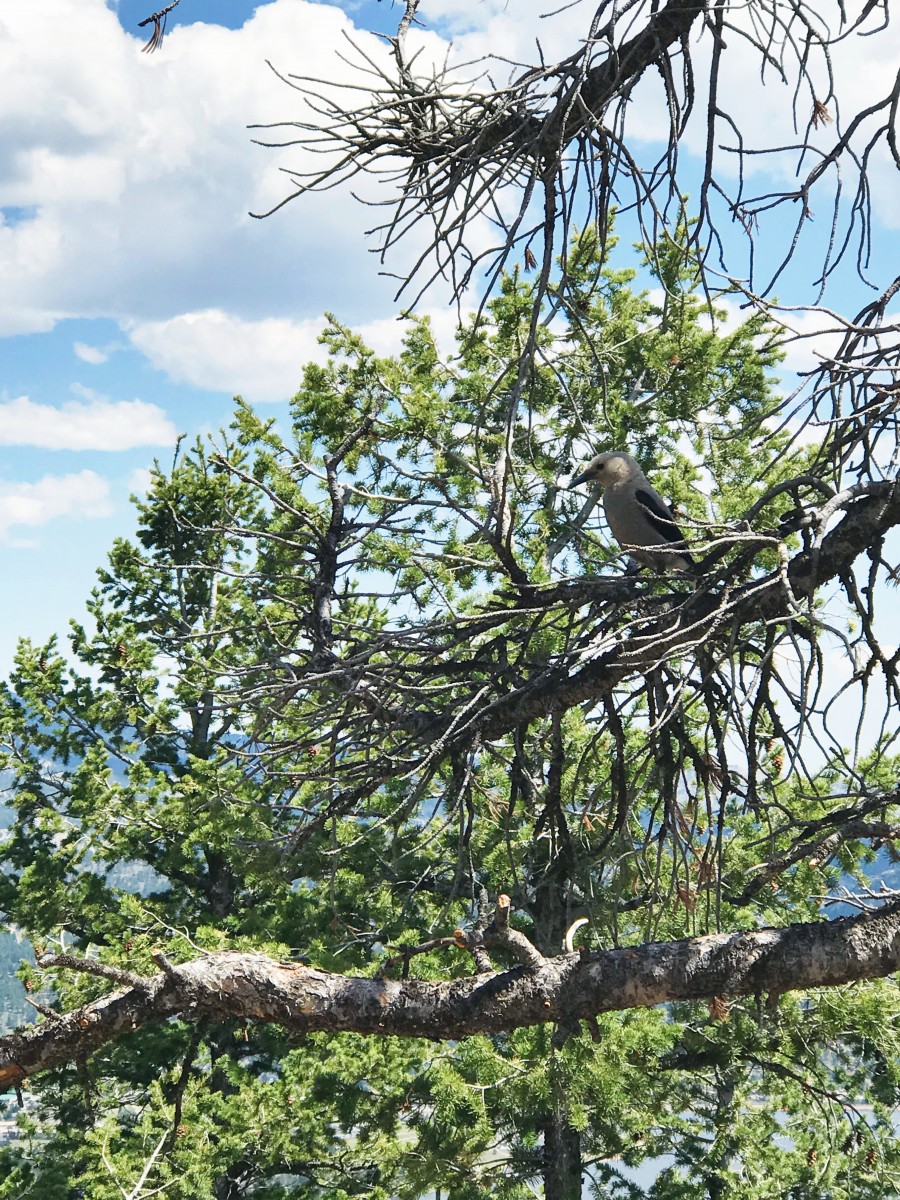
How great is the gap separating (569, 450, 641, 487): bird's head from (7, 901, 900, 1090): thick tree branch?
2379mm

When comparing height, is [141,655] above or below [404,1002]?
above

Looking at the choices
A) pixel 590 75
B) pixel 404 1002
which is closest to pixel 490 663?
pixel 404 1002

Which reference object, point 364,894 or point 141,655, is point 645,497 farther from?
point 141,655

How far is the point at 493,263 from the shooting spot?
3.44m

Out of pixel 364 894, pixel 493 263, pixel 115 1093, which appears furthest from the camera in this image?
pixel 115 1093

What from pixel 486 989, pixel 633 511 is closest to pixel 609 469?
pixel 633 511

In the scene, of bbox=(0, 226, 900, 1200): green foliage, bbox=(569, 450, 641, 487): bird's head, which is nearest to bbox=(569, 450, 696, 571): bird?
bbox=(569, 450, 641, 487): bird's head

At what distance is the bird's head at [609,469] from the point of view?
5492mm

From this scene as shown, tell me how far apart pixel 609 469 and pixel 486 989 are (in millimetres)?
2660

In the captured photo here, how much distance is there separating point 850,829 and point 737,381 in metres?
13.6

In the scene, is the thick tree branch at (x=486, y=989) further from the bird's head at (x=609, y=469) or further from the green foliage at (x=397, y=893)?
the green foliage at (x=397, y=893)

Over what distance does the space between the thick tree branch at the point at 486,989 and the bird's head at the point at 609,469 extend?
2379mm

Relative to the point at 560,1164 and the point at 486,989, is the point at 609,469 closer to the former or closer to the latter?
the point at 486,989

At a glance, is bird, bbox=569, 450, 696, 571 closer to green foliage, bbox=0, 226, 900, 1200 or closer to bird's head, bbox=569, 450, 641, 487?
bird's head, bbox=569, 450, 641, 487
